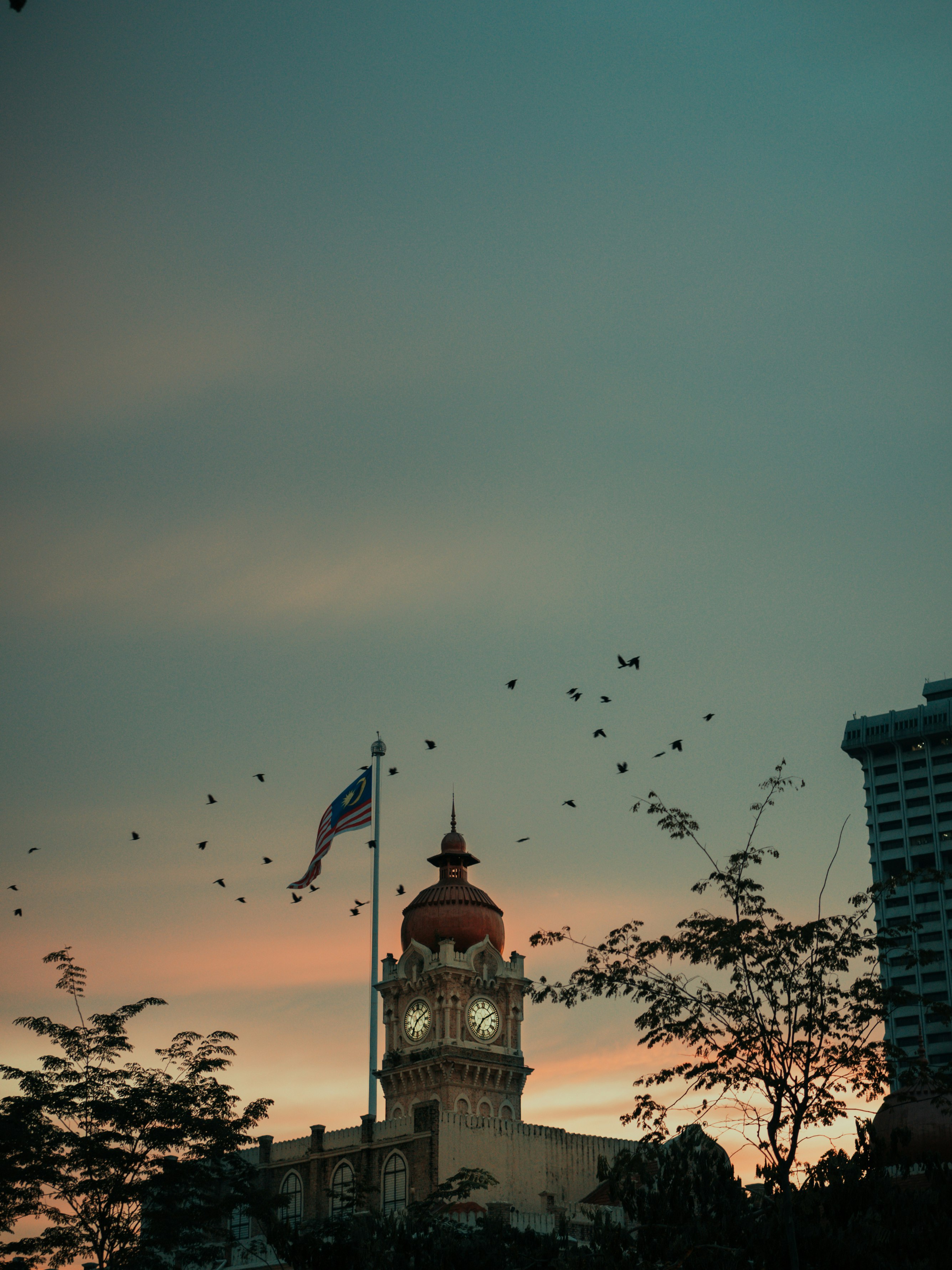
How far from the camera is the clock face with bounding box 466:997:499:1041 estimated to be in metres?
77.8

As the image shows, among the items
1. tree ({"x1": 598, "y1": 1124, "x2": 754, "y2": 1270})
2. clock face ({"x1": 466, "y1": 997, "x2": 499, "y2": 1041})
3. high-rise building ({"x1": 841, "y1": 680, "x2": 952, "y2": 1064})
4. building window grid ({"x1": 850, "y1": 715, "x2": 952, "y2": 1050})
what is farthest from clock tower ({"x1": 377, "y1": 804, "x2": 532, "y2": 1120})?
high-rise building ({"x1": 841, "y1": 680, "x2": 952, "y2": 1064})

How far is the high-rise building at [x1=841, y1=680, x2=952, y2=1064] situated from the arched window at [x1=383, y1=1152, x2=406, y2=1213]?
337 ft

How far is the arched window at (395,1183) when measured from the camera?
202 feet

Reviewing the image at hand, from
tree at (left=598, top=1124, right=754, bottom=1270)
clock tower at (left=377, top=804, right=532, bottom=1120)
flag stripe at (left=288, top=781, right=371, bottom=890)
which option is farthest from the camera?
clock tower at (left=377, top=804, right=532, bottom=1120)

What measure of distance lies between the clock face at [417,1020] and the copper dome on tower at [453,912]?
317cm

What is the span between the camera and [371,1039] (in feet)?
220

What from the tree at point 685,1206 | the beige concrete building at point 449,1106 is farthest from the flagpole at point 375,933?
the tree at point 685,1206

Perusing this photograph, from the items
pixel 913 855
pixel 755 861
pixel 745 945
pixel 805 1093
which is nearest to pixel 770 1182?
pixel 805 1093

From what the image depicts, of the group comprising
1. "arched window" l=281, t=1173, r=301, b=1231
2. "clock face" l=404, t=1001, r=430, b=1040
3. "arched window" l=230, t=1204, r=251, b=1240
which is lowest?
"arched window" l=230, t=1204, r=251, b=1240

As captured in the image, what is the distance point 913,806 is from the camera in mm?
162375

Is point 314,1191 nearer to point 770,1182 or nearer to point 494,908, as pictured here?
point 494,908

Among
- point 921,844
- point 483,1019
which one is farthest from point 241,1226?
point 921,844

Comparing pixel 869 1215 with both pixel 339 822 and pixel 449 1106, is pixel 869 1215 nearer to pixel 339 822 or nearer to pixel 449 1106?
pixel 339 822

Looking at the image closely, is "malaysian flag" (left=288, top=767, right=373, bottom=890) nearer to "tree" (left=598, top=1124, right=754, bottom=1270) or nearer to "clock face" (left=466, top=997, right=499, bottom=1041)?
"clock face" (left=466, top=997, right=499, bottom=1041)
